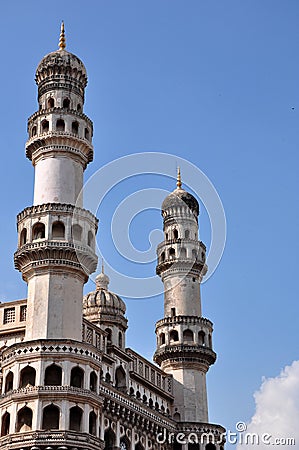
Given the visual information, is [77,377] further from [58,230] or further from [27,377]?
[58,230]

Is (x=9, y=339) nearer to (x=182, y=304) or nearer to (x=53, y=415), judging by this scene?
(x=53, y=415)

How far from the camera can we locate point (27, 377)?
2923 cm

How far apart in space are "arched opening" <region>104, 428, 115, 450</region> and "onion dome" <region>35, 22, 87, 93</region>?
15.6 meters

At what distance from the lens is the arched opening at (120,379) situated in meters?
38.1

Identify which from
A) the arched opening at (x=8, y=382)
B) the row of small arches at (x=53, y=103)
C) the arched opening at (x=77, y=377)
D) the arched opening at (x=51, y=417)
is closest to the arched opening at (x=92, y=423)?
the arched opening at (x=77, y=377)

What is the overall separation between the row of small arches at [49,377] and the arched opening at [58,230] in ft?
18.0

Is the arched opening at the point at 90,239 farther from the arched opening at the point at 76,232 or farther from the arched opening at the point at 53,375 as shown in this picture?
the arched opening at the point at 53,375

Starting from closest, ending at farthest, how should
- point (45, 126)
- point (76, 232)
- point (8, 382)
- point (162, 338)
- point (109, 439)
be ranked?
1. point (8, 382)
2. point (76, 232)
3. point (45, 126)
4. point (109, 439)
5. point (162, 338)

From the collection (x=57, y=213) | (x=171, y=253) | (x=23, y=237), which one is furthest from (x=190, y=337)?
(x=57, y=213)

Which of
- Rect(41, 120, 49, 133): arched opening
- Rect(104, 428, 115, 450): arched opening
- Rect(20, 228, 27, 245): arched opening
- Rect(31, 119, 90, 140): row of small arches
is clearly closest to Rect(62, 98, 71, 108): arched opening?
Rect(31, 119, 90, 140): row of small arches

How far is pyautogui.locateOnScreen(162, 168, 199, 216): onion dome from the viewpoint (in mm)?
49616

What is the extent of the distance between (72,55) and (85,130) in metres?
4.11

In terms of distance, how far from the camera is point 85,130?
34594mm

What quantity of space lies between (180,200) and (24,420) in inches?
938
